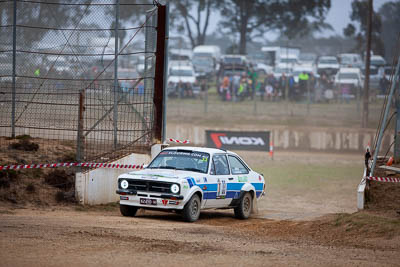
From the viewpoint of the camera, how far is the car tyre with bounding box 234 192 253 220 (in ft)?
43.6

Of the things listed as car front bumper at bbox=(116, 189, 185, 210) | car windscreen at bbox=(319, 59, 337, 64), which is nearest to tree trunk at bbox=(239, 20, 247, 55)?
car windscreen at bbox=(319, 59, 337, 64)

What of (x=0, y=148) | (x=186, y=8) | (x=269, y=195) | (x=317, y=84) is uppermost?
(x=186, y=8)

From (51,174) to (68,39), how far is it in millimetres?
4001

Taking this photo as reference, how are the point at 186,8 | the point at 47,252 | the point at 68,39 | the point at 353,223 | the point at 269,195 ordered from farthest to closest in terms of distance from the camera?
1. the point at 186,8
2. the point at 269,195
3. the point at 68,39
4. the point at 353,223
5. the point at 47,252

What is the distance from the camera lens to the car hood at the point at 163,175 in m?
11.6

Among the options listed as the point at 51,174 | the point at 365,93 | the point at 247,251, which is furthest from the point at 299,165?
the point at 247,251

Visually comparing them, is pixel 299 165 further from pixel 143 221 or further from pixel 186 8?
pixel 186 8

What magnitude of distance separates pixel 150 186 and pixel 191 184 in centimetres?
78

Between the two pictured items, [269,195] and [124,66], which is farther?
[124,66]

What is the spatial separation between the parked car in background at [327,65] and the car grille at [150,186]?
28.8 metres

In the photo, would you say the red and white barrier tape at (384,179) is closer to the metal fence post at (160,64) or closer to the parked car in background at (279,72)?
the metal fence post at (160,64)

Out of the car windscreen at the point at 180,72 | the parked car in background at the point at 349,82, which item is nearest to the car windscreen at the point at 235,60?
the car windscreen at the point at 180,72

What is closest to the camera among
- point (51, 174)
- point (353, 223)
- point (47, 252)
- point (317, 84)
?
point (47, 252)

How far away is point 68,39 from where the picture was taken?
15953 millimetres
